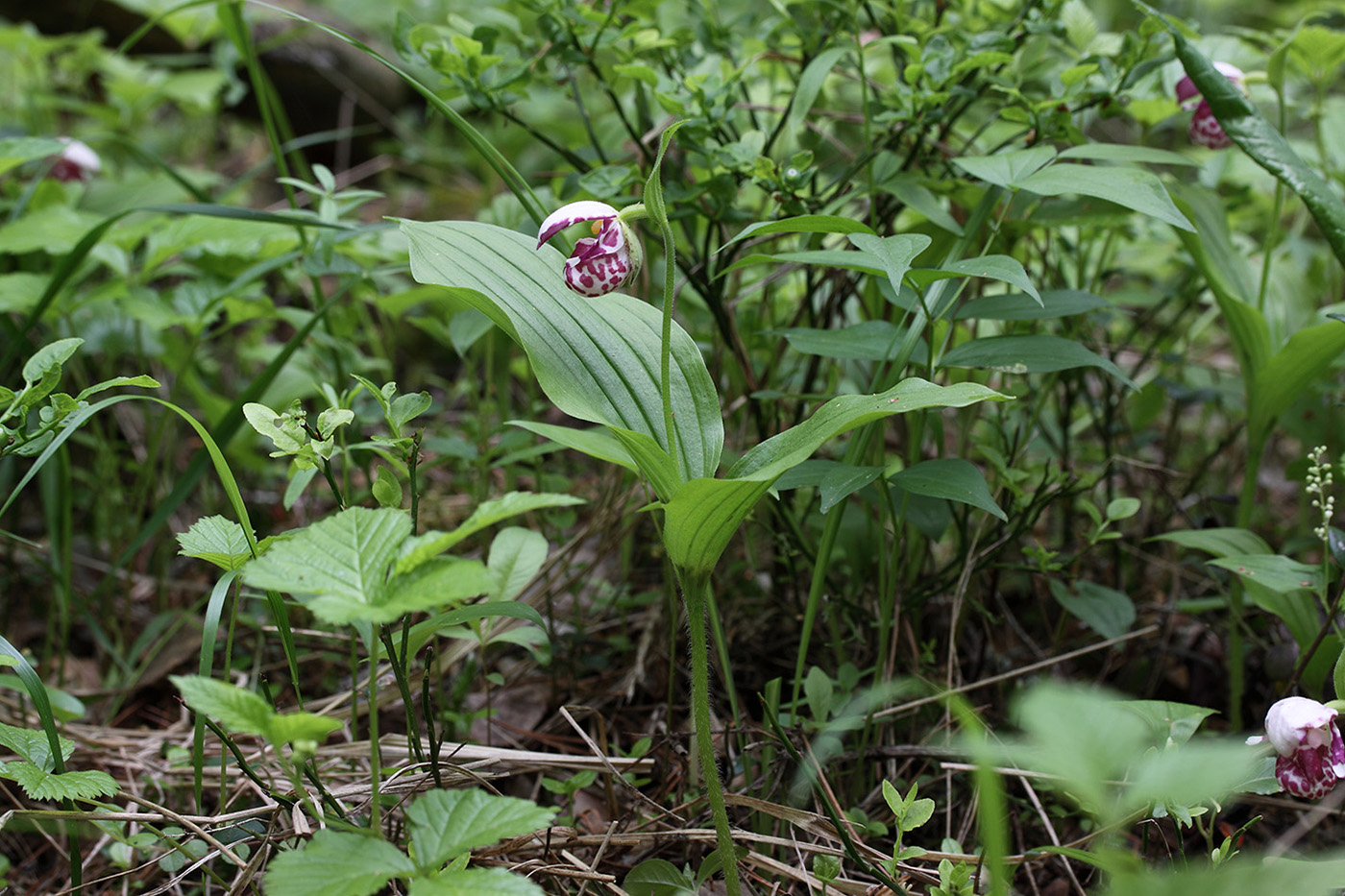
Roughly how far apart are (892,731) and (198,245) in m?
1.43

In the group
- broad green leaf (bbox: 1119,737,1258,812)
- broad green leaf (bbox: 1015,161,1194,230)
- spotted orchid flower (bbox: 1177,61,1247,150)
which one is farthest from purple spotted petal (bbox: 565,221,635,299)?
spotted orchid flower (bbox: 1177,61,1247,150)

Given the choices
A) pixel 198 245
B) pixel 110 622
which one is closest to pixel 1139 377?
pixel 198 245

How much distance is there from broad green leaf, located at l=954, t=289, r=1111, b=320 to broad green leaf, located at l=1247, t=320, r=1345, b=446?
1.05 feet

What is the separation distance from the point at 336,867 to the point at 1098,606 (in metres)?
0.97

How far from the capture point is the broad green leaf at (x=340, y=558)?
0.63m

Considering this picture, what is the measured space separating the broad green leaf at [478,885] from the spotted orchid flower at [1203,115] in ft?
4.22

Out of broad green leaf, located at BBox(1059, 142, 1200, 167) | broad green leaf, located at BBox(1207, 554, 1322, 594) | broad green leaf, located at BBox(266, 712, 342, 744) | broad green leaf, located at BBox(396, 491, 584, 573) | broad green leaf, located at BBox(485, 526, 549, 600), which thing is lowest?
broad green leaf, located at BBox(485, 526, 549, 600)

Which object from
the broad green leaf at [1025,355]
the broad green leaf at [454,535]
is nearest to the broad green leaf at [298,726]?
the broad green leaf at [454,535]

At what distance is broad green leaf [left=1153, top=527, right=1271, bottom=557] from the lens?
1112 mm

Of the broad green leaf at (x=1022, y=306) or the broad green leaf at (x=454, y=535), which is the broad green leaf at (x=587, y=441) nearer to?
the broad green leaf at (x=454, y=535)

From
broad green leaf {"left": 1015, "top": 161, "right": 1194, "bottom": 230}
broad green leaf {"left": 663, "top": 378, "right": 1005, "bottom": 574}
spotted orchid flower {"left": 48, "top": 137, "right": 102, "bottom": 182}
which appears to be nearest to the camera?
broad green leaf {"left": 663, "top": 378, "right": 1005, "bottom": 574}

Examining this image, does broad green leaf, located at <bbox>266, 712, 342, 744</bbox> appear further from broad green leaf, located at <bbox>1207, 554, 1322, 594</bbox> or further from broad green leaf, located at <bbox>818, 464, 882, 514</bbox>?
broad green leaf, located at <bbox>1207, 554, 1322, 594</bbox>

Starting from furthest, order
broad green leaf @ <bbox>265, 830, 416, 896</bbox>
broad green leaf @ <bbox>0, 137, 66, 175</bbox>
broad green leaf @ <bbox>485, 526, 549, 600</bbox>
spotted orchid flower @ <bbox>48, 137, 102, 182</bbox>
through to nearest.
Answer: spotted orchid flower @ <bbox>48, 137, 102, 182</bbox> → broad green leaf @ <bbox>0, 137, 66, 175</bbox> → broad green leaf @ <bbox>485, 526, 549, 600</bbox> → broad green leaf @ <bbox>265, 830, 416, 896</bbox>

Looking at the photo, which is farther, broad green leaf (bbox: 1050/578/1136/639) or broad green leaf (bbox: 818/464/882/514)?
broad green leaf (bbox: 1050/578/1136/639)
